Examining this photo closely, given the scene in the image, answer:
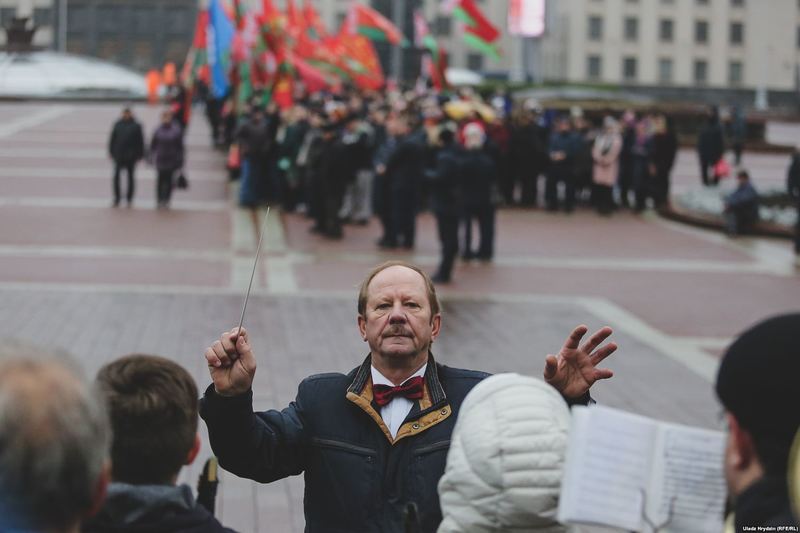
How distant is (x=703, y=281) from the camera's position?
53.8 ft

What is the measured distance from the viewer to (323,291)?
14.7m

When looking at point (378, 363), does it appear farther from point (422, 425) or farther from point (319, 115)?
point (319, 115)

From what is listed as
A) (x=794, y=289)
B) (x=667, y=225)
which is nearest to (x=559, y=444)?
(x=794, y=289)

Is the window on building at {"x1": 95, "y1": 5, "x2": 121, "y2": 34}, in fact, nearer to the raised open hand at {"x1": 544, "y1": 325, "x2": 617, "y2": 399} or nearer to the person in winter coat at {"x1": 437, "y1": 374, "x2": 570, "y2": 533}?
the raised open hand at {"x1": 544, "y1": 325, "x2": 617, "y2": 399}

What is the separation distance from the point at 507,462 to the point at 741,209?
763 inches

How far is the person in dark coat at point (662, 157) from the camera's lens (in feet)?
80.6

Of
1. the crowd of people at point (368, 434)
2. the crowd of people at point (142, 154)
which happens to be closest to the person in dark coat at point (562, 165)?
the crowd of people at point (142, 154)

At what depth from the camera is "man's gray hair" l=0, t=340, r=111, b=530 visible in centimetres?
202

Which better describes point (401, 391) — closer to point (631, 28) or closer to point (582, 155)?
point (582, 155)

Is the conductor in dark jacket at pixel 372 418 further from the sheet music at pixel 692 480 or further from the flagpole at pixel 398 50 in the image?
the flagpole at pixel 398 50

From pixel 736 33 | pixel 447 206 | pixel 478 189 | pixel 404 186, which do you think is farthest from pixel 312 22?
pixel 736 33

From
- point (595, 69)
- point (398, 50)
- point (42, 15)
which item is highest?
point (42, 15)

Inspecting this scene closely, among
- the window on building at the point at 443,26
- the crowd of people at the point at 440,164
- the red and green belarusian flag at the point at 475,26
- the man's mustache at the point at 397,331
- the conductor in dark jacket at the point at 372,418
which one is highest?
the window on building at the point at 443,26

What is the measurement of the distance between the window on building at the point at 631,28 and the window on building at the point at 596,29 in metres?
1.72
